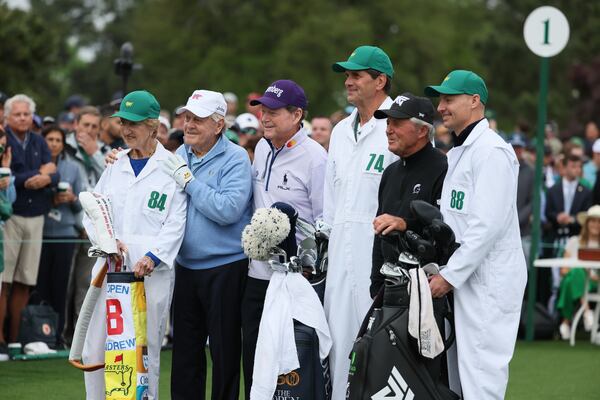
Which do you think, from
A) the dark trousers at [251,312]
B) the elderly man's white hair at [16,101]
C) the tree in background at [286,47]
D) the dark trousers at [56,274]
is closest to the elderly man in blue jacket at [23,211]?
the elderly man's white hair at [16,101]

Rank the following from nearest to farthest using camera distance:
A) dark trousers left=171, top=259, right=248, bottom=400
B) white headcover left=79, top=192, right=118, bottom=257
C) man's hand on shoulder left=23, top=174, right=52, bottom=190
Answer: white headcover left=79, top=192, right=118, bottom=257 → dark trousers left=171, top=259, right=248, bottom=400 → man's hand on shoulder left=23, top=174, right=52, bottom=190

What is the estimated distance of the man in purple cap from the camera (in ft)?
26.5

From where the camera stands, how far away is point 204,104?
8.09 m

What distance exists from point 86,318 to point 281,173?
161cm

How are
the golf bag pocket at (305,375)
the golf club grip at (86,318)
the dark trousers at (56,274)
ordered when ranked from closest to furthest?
the golf bag pocket at (305,375) < the golf club grip at (86,318) < the dark trousers at (56,274)

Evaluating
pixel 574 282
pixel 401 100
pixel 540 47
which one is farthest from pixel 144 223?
pixel 574 282

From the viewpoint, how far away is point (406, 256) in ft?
23.1

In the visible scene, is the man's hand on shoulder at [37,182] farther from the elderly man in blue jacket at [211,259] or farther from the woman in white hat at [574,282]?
the woman in white hat at [574,282]

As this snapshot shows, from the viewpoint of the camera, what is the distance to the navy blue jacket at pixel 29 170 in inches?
466

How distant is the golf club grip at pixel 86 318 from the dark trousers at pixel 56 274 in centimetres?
462

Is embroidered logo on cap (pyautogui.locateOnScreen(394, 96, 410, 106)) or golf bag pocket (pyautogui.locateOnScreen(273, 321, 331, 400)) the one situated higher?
embroidered logo on cap (pyautogui.locateOnScreen(394, 96, 410, 106))

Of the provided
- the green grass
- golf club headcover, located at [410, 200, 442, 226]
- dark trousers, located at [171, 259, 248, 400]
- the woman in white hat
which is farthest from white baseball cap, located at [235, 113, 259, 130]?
golf club headcover, located at [410, 200, 442, 226]

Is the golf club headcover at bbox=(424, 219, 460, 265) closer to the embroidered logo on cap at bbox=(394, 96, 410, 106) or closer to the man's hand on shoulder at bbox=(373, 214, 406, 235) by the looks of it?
the man's hand on shoulder at bbox=(373, 214, 406, 235)

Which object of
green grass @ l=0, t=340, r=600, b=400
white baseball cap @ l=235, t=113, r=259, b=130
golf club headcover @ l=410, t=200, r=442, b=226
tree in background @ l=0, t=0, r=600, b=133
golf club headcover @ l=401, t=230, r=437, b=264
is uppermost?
tree in background @ l=0, t=0, r=600, b=133
